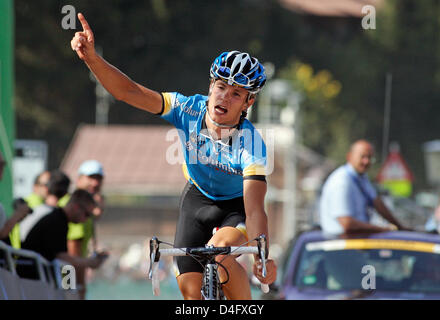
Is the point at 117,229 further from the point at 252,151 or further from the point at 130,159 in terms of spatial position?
the point at 252,151

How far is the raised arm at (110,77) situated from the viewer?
16.3 feet

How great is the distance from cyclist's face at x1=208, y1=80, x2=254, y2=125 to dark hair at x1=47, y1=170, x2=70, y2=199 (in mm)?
4044

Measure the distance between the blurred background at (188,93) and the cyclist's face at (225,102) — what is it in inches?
100

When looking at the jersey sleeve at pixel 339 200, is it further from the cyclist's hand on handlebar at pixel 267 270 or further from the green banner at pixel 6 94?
the cyclist's hand on handlebar at pixel 267 270

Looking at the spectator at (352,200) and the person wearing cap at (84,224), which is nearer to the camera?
the spectator at (352,200)

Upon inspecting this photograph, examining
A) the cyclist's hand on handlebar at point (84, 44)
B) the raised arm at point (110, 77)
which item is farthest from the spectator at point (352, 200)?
the cyclist's hand on handlebar at point (84, 44)

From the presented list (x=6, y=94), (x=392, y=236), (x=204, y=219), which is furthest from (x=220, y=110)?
(x=6, y=94)

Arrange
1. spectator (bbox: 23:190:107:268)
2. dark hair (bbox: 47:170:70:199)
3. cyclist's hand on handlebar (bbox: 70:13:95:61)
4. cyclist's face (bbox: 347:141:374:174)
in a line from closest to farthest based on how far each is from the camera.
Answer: cyclist's hand on handlebar (bbox: 70:13:95:61)
spectator (bbox: 23:190:107:268)
dark hair (bbox: 47:170:70:199)
cyclist's face (bbox: 347:141:374:174)

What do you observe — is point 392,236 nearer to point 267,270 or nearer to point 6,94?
point 267,270

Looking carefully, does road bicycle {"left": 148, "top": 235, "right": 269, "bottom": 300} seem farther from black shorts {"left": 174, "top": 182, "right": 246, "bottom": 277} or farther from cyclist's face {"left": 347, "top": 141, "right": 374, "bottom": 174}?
cyclist's face {"left": 347, "top": 141, "right": 374, "bottom": 174}

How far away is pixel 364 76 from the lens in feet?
247

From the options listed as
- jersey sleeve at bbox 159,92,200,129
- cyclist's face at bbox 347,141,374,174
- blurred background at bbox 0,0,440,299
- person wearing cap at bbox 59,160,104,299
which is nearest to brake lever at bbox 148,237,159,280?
jersey sleeve at bbox 159,92,200,129

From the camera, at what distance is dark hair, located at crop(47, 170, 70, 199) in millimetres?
9117

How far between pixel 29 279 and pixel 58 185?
160 cm
